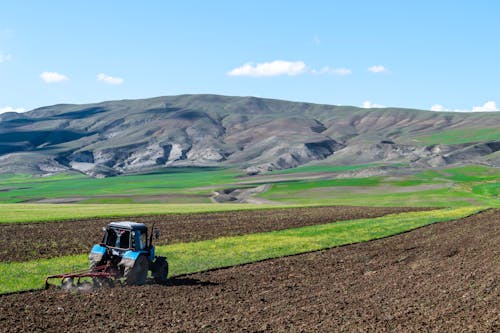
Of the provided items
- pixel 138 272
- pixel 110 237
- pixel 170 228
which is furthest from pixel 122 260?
pixel 170 228

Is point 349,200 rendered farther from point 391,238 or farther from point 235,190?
point 391,238

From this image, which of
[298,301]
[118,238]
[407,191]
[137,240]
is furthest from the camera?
[407,191]

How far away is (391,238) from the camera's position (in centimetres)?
4209

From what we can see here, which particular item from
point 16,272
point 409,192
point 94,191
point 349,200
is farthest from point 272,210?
point 94,191

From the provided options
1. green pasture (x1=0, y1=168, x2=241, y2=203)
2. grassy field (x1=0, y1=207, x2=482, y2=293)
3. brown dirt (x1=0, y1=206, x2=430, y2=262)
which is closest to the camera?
grassy field (x1=0, y1=207, x2=482, y2=293)

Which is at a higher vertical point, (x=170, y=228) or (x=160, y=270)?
(x=160, y=270)

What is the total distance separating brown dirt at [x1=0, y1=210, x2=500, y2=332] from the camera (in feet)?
58.2

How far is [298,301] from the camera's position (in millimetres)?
21391

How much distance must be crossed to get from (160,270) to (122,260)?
2.08 m


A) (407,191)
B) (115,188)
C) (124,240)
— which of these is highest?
(124,240)

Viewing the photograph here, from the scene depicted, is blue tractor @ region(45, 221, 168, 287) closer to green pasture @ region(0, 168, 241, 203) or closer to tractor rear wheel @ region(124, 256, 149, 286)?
tractor rear wheel @ region(124, 256, 149, 286)

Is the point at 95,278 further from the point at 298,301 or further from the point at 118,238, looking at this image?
the point at 298,301

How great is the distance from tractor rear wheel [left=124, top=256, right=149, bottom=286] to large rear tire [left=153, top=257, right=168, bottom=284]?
2.88 ft

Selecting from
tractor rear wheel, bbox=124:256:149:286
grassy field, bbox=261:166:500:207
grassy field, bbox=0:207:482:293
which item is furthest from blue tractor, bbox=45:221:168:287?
grassy field, bbox=261:166:500:207
